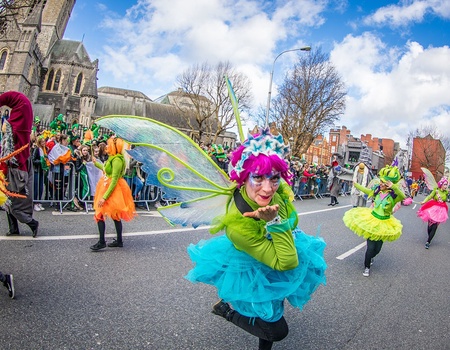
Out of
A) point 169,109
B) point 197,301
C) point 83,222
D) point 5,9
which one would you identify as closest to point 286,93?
point 5,9

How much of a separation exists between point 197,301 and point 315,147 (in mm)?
97775

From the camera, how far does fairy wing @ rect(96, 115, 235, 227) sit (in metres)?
2.34

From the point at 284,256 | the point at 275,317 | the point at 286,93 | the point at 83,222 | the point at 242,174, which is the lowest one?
the point at 83,222

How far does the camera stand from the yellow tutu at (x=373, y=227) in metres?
5.05

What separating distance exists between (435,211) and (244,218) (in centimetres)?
795

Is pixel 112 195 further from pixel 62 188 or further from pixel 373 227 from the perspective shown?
pixel 373 227

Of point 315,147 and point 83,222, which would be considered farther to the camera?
point 315,147

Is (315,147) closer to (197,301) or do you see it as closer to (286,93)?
(286,93)

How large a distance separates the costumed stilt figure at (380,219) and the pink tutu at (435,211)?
11.7 ft

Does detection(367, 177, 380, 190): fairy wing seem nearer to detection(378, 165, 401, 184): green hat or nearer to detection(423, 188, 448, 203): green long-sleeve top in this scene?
detection(378, 165, 401, 184): green hat

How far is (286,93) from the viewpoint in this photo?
34094 mm

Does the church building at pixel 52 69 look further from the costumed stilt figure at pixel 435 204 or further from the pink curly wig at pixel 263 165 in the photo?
the pink curly wig at pixel 263 165

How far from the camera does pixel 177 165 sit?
7.93ft

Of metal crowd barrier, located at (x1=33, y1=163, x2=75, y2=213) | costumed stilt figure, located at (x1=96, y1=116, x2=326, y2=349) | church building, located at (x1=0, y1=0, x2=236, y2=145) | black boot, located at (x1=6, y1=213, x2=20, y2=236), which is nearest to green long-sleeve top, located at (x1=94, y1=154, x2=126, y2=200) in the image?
black boot, located at (x1=6, y1=213, x2=20, y2=236)
